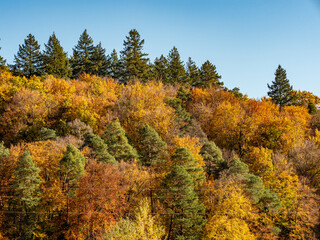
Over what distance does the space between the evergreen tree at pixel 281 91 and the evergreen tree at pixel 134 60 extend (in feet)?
114

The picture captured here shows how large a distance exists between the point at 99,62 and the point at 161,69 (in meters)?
16.5

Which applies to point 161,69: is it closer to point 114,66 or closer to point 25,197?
point 114,66

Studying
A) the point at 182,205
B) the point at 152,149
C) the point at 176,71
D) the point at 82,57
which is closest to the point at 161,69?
the point at 176,71

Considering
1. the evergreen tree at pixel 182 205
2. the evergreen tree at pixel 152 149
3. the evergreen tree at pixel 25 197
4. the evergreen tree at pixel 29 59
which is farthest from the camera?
the evergreen tree at pixel 29 59

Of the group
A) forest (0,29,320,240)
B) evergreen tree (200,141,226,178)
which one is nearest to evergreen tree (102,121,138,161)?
forest (0,29,320,240)

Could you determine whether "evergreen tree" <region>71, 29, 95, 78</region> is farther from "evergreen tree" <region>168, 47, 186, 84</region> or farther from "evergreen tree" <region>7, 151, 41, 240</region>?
"evergreen tree" <region>7, 151, 41, 240</region>

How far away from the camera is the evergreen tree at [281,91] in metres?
71.5

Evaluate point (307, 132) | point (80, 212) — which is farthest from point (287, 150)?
point (80, 212)

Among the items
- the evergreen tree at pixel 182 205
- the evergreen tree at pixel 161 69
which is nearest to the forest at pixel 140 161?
the evergreen tree at pixel 182 205

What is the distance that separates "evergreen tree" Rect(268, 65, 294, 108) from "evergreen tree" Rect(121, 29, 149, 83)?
34634mm

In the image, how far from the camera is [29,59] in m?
61.2

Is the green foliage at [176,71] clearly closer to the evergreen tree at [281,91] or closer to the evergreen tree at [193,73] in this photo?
the evergreen tree at [193,73]

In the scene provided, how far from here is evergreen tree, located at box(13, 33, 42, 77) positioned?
2395 inches

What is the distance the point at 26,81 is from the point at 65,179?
2878 centimetres
